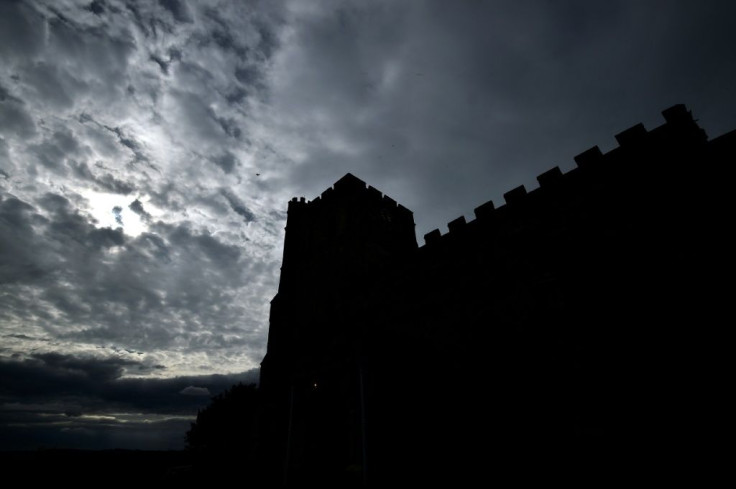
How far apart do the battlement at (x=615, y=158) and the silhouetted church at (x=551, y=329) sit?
0.04 metres

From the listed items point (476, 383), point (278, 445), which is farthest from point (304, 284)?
point (476, 383)

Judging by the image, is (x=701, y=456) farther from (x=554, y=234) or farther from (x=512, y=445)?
(x=554, y=234)

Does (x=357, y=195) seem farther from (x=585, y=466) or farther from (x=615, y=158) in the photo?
(x=585, y=466)

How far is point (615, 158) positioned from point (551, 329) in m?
5.28

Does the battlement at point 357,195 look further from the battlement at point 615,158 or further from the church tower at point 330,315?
the battlement at point 615,158

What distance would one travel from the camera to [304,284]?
21.1m

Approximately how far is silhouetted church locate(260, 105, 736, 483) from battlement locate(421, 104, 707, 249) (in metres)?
0.04

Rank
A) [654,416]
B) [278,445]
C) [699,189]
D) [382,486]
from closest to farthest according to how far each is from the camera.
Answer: [654,416]
[699,189]
[382,486]
[278,445]

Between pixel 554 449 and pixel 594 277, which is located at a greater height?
pixel 594 277

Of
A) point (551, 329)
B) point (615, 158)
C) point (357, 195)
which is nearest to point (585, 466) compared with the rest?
point (551, 329)

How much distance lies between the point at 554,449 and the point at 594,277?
4.58 meters

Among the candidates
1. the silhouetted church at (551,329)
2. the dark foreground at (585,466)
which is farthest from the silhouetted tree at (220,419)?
the dark foreground at (585,466)

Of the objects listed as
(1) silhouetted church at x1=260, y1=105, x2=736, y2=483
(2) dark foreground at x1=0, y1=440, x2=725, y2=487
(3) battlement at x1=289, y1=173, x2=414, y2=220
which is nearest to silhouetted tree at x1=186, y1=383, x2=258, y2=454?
(3) battlement at x1=289, y1=173, x2=414, y2=220

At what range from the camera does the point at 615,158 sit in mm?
9367
